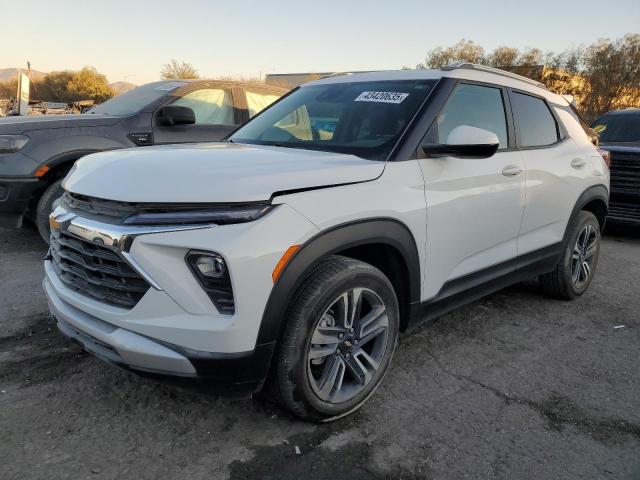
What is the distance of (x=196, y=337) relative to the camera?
2.04 m

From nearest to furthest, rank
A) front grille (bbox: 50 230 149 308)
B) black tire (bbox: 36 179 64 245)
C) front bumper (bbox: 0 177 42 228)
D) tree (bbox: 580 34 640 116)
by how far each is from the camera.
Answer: front grille (bbox: 50 230 149 308) → front bumper (bbox: 0 177 42 228) → black tire (bbox: 36 179 64 245) → tree (bbox: 580 34 640 116)

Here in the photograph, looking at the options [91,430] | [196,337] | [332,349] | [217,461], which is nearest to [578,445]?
[332,349]

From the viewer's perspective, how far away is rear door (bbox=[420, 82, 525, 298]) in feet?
9.41

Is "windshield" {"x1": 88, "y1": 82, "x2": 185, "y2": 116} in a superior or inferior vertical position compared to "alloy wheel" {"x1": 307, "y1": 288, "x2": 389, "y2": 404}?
superior

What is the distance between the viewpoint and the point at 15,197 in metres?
4.67

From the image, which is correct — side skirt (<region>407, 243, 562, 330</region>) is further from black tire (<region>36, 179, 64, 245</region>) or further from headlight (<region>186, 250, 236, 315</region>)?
black tire (<region>36, 179, 64, 245</region>)

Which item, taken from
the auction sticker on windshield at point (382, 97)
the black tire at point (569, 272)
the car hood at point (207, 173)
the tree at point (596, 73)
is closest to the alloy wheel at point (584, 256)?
the black tire at point (569, 272)

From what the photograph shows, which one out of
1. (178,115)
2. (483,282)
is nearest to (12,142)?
(178,115)

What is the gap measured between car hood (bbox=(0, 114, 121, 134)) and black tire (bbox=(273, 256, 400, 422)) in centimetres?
372

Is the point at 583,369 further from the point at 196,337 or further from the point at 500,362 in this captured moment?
the point at 196,337

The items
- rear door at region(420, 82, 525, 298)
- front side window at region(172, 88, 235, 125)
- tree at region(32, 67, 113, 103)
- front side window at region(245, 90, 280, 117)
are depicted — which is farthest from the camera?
tree at region(32, 67, 113, 103)

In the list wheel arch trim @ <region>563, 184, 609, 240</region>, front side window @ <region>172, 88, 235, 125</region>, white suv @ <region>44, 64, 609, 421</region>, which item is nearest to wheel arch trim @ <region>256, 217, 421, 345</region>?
white suv @ <region>44, 64, 609, 421</region>

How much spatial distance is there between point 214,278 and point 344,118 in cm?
166

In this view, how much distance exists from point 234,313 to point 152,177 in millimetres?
684
